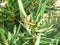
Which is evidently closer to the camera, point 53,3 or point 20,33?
point 20,33

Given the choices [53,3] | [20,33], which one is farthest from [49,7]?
[20,33]

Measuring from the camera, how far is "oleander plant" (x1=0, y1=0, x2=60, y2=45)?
18.1 inches

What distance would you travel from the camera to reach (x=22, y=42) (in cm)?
49

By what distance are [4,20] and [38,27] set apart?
3.7 inches

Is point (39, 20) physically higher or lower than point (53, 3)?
lower

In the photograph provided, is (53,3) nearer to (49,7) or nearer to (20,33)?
(49,7)

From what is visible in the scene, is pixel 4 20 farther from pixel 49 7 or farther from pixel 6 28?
pixel 49 7

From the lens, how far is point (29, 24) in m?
0.46

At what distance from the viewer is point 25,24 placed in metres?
0.47

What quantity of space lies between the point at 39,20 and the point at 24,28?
0.05 meters

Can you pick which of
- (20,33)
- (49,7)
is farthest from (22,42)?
(49,7)

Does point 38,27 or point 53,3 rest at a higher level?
point 53,3

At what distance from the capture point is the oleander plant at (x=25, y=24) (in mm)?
460

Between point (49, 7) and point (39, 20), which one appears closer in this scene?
point (39, 20)
